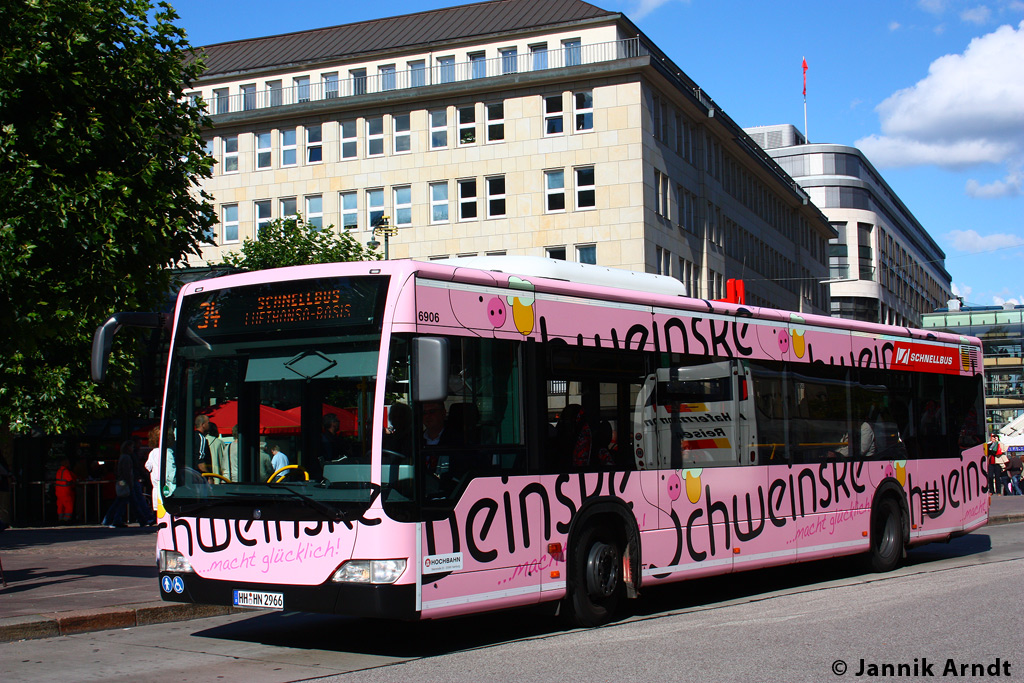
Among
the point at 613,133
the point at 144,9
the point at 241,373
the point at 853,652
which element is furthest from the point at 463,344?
the point at 613,133

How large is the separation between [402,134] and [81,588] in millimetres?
45317

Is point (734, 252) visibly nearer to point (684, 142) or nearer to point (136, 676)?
point (684, 142)

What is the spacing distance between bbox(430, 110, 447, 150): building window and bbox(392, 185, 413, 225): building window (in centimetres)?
235

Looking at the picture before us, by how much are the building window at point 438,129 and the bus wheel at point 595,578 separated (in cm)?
4591

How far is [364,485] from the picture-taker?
27.2ft

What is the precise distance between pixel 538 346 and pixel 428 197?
150 feet

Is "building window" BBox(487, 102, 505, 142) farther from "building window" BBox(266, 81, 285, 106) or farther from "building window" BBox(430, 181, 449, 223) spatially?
"building window" BBox(266, 81, 285, 106)

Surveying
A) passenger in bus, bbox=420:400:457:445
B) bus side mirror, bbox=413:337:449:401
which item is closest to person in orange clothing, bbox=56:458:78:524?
passenger in bus, bbox=420:400:457:445

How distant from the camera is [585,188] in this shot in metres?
51.5

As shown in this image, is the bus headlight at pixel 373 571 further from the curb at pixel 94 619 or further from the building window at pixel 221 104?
the building window at pixel 221 104

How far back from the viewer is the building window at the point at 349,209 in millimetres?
56406

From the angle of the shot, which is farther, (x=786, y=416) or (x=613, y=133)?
(x=613, y=133)

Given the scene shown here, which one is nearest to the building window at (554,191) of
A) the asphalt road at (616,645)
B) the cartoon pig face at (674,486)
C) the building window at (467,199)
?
the building window at (467,199)

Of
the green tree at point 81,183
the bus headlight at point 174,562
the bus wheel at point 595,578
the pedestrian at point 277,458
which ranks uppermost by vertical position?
the green tree at point 81,183
